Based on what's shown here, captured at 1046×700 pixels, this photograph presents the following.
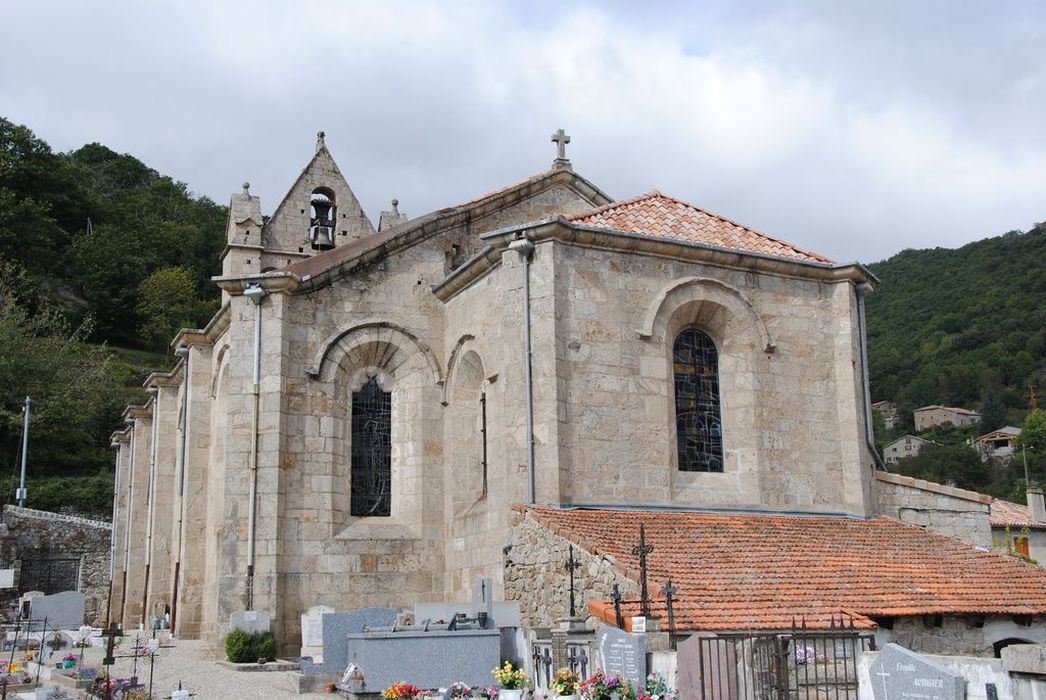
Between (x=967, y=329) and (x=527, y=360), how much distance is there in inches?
3172

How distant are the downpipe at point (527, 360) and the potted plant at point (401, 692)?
14.9ft

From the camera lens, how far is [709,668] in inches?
385

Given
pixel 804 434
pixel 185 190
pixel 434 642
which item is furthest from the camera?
pixel 185 190

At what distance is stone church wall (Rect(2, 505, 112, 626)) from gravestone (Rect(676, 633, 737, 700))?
29106 millimetres

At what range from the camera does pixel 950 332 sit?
8988 centimetres

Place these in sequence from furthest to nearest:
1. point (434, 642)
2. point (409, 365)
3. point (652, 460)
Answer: point (409, 365), point (652, 460), point (434, 642)

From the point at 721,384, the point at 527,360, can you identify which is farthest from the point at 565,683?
the point at 721,384

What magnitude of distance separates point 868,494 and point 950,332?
76966 mm

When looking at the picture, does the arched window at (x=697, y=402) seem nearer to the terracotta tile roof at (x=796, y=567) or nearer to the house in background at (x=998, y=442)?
the terracotta tile roof at (x=796, y=567)

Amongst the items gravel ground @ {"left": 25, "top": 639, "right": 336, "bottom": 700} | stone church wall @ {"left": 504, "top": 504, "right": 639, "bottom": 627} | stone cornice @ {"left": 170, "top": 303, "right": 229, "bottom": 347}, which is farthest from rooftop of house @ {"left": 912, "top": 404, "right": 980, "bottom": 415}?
stone church wall @ {"left": 504, "top": 504, "right": 639, "bottom": 627}

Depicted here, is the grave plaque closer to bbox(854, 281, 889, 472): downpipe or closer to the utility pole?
bbox(854, 281, 889, 472): downpipe

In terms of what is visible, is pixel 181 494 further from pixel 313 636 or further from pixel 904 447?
pixel 904 447

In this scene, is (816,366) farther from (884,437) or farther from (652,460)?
(884,437)

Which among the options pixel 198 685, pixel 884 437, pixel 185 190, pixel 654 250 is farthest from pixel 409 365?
pixel 884 437
